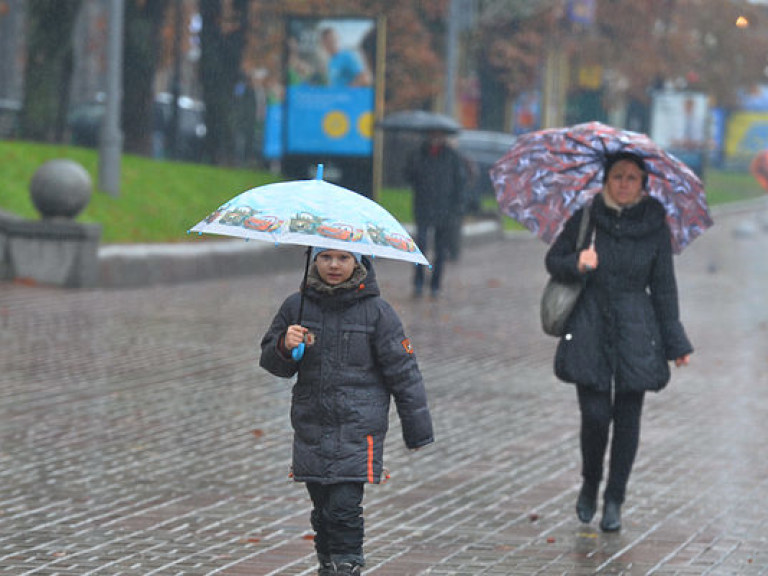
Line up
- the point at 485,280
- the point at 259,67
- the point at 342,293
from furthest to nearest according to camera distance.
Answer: the point at 259,67 < the point at 485,280 < the point at 342,293

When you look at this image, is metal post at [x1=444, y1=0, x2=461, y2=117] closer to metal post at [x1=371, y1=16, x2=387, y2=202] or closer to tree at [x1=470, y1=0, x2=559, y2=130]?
metal post at [x1=371, y1=16, x2=387, y2=202]

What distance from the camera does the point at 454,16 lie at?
1058 inches

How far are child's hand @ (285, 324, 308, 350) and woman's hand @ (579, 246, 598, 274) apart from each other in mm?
1903

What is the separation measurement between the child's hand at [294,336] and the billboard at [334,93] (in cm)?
1778

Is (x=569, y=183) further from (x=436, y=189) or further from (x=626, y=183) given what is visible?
(x=436, y=189)

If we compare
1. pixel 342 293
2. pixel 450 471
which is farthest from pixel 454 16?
pixel 342 293

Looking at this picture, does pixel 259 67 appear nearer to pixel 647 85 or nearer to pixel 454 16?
pixel 454 16

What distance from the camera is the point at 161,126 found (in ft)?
135

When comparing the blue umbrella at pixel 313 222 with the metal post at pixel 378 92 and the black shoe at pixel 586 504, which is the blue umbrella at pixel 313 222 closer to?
the black shoe at pixel 586 504

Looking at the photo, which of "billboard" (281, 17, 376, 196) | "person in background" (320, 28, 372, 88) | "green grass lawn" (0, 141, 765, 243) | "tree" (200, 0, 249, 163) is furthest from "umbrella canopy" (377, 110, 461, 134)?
"tree" (200, 0, 249, 163)

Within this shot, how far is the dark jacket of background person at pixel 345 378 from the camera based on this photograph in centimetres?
545

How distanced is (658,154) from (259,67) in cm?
3021

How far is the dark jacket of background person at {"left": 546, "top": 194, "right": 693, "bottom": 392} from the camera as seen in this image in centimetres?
697

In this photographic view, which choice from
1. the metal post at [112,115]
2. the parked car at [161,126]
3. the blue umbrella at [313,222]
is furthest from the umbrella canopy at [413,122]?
the blue umbrella at [313,222]
